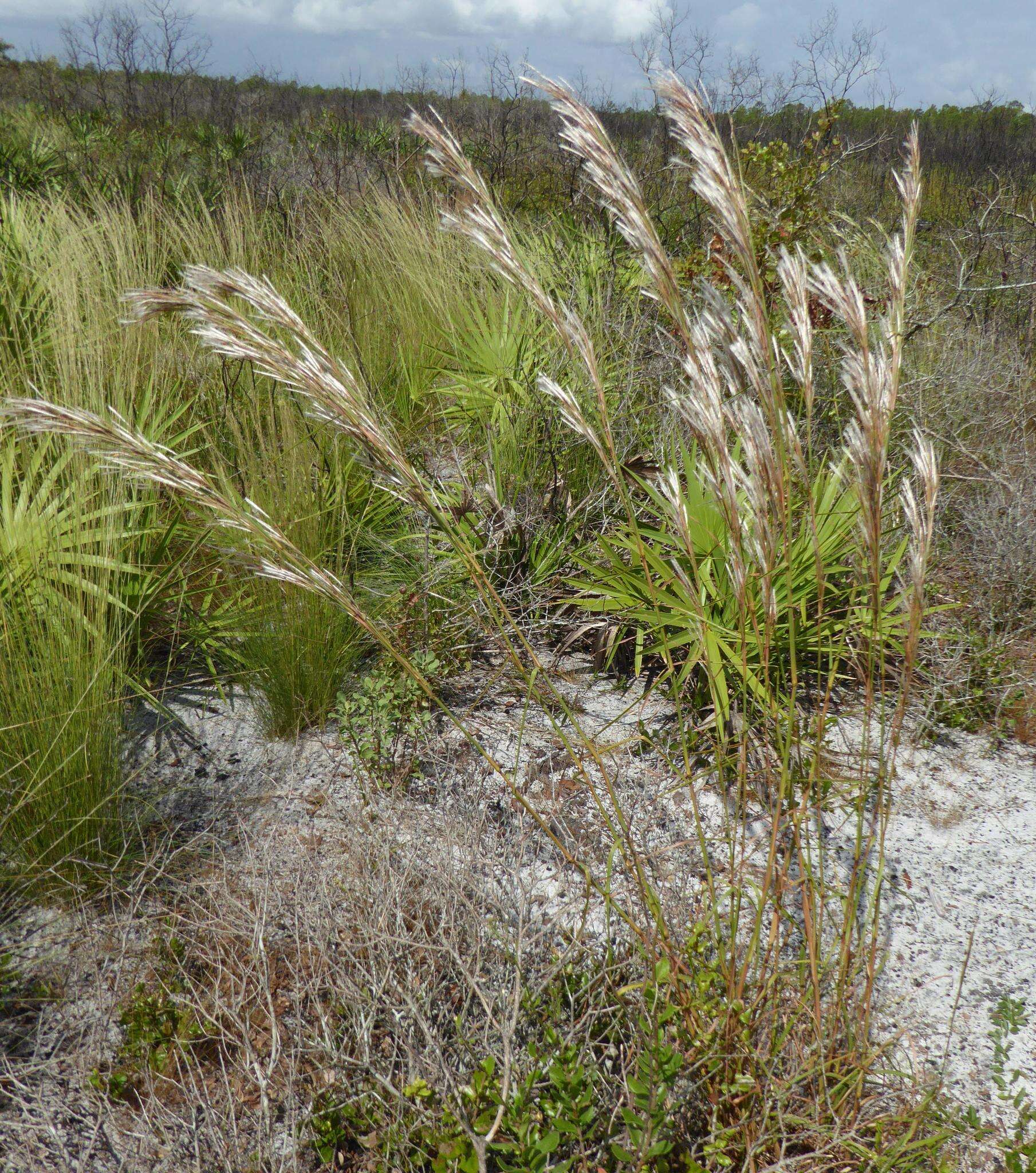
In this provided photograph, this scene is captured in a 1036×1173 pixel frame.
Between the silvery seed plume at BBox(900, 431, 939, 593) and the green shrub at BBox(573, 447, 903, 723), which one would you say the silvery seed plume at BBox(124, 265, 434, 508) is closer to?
the silvery seed plume at BBox(900, 431, 939, 593)

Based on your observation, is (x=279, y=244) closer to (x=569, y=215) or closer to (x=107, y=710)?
(x=569, y=215)

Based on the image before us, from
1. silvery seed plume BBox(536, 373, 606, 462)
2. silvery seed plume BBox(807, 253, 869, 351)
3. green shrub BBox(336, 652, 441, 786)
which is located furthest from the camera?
green shrub BBox(336, 652, 441, 786)

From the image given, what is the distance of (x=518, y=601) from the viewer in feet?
10.6

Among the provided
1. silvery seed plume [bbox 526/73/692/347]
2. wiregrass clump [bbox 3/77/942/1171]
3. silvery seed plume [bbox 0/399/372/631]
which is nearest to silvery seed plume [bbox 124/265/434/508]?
wiregrass clump [bbox 3/77/942/1171]

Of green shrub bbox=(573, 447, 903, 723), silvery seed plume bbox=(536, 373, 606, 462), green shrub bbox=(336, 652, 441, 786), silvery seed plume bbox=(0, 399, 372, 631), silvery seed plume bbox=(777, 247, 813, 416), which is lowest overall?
green shrub bbox=(336, 652, 441, 786)

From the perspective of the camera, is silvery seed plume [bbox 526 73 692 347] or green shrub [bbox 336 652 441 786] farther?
green shrub [bbox 336 652 441 786]

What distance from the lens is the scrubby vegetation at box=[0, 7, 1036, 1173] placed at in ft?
3.96

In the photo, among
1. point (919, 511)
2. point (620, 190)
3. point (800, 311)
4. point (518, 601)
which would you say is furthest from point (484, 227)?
point (518, 601)

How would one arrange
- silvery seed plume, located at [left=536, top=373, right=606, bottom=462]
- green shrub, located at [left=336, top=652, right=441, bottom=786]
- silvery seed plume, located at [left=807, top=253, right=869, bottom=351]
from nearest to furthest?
silvery seed plume, located at [left=807, top=253, right=869, bottom=351] → silvery seed plume, located at [left=536, top=373, right=606, bottom=462] → green shrub, located at [left=336, top=652, right=441, bottom=786]

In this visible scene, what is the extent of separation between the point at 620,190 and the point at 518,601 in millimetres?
2191

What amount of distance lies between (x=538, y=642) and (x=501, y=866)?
1.41 metres

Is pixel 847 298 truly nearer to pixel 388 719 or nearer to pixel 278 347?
pixel 278 347

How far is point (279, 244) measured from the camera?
5.50 m

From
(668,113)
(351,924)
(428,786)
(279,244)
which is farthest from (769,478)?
(279,244)
